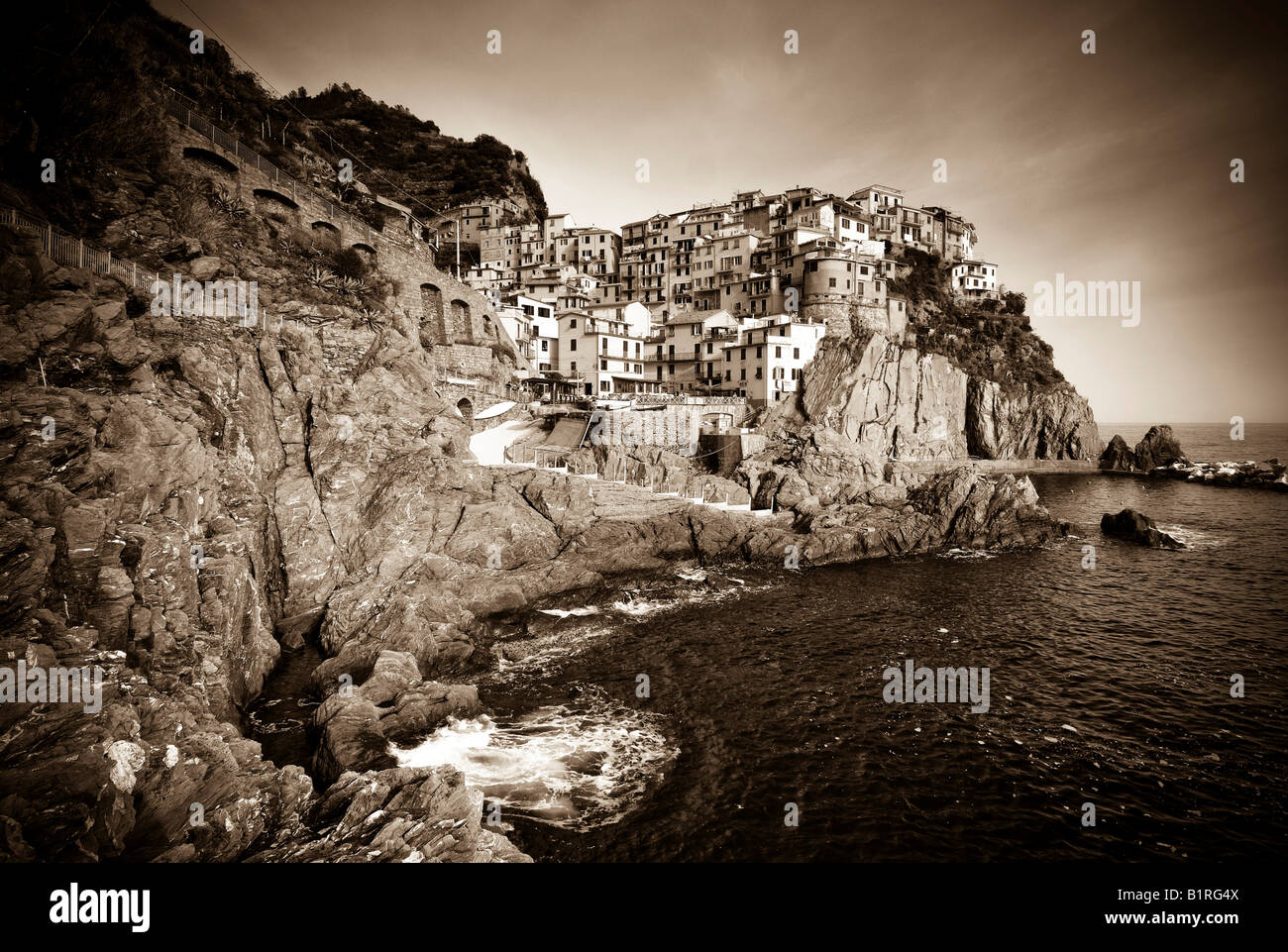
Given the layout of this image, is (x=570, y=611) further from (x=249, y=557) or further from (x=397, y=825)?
(x=397, y=825)

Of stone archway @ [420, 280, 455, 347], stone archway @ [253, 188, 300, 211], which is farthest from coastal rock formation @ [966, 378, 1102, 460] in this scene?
stone archway @ [253, 188, 300, 211]

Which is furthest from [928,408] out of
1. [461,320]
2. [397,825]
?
[397,825]

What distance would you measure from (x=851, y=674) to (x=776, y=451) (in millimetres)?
32098

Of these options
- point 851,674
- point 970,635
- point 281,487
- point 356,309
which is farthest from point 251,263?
point 970,635

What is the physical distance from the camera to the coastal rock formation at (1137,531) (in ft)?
151

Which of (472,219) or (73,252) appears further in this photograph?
(472,219)

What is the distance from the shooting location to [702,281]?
8700 centimetres

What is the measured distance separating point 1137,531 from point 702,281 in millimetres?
61890

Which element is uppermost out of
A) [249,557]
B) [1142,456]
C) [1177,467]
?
[1142,456]

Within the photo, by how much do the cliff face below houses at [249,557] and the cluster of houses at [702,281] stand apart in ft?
83.5

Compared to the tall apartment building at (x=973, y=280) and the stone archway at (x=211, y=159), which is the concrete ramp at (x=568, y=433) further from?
the tall apartment building at (x=973, y=280)

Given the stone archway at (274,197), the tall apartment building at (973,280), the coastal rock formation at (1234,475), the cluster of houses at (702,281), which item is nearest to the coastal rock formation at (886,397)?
the cluster of houses at (702,281)

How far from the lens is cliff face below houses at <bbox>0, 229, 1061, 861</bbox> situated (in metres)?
11.8
